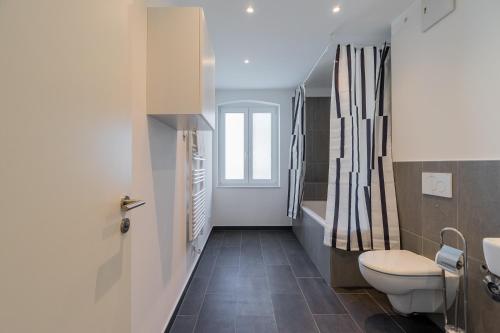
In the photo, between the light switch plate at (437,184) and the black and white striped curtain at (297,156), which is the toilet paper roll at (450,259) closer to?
the light switch plate at (437,184)

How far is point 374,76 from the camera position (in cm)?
245

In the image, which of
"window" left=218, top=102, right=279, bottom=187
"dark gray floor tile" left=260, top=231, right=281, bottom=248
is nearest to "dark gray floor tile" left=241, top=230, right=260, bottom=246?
"dark gray floor tile" left=260, top=231, right=281, bottom=248

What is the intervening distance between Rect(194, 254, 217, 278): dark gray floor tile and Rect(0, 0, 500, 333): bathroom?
0.09ft

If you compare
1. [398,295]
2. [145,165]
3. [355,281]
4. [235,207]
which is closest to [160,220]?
[145,165]

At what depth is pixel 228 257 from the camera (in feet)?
10.7

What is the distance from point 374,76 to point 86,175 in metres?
2.45

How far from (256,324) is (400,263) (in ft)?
3.49

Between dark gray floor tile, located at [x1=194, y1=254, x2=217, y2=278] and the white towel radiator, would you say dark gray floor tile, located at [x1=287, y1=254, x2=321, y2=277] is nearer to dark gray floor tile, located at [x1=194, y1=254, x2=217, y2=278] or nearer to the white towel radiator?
dark gray floor tile, located at [x1=194, y1=254, x2=217, y2=278]

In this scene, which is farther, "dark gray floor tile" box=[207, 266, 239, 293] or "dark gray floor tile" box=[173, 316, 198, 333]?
"dark gray floor tile" box=[207, 266, 239, 293]

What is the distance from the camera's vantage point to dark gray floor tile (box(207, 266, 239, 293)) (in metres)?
2.44

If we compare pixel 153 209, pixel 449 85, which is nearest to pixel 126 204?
pixel 153 209

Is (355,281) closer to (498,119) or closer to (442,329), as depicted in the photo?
(442,329)

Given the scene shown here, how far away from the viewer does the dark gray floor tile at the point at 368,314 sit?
6.13 feet

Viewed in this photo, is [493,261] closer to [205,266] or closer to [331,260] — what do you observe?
[331,260]
